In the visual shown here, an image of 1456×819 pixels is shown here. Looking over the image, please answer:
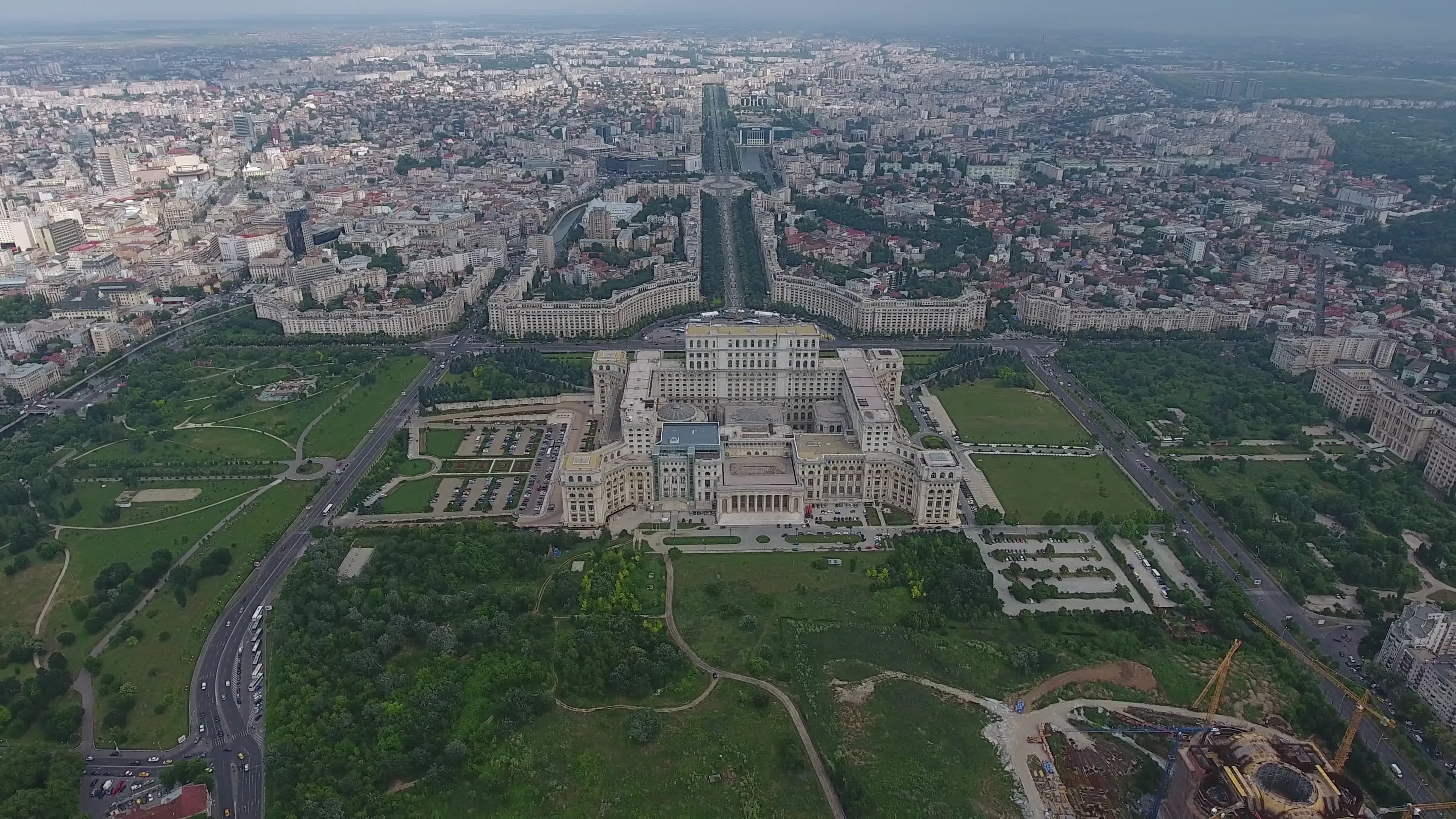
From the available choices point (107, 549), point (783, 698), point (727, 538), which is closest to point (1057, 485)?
point (727, 538)

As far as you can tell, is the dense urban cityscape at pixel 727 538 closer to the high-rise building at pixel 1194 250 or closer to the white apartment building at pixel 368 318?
the white apartment building at pixel 368 318

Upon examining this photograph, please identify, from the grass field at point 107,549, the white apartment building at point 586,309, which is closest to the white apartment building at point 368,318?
the white apartment building at point 586,309

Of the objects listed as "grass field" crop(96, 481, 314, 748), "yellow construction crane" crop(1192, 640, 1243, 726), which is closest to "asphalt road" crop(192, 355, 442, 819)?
"grass field" crop(96, 481, 314, 748)

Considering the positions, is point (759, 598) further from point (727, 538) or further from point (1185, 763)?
point (1185, 763)

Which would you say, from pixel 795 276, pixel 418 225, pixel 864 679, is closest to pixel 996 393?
pixel 795 276

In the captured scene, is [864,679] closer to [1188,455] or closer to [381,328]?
[1188,455]

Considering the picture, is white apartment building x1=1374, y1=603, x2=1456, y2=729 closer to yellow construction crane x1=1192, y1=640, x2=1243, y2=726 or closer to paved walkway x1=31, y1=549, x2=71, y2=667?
yellow construction crane x1=1192, y1=640, x2=1243, y2=726
